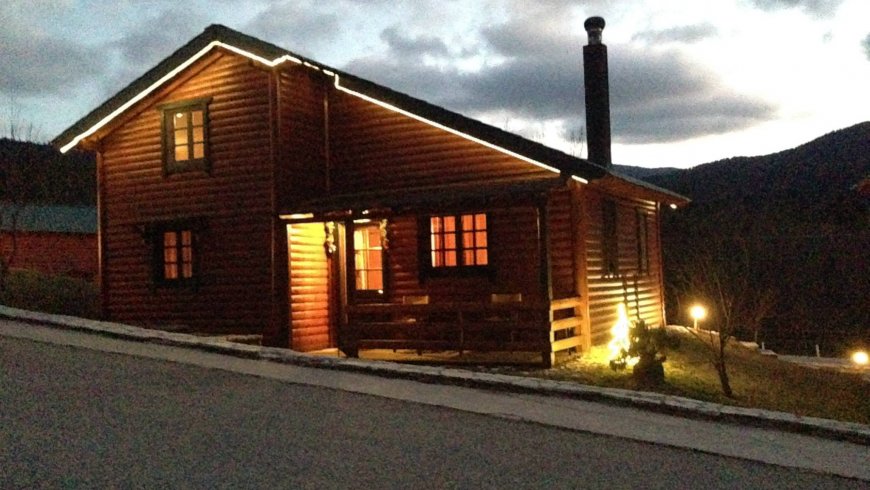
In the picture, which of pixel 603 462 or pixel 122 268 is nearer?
pixel 603 462

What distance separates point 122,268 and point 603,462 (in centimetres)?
1360

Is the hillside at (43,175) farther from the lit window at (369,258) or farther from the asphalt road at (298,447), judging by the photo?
the asphalt road at (298,447)

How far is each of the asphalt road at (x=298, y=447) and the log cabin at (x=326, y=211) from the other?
4965mm

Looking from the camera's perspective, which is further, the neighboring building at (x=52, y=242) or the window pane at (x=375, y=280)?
the neighboring building at (x=52, y=242)

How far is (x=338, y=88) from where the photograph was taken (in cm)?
1694

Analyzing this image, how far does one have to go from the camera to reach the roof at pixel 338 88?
13859 millimetres

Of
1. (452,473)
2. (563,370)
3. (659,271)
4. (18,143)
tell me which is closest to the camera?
(452,473)

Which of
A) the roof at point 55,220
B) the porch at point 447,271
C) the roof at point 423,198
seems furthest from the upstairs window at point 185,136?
the roof at point 55,220

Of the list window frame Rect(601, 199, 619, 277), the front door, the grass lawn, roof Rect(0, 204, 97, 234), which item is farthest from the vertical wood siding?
roof Rect(0, 204, 97, 234)

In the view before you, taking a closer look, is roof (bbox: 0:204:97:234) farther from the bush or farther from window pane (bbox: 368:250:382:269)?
window pane (bbox: 368:250:382:269)

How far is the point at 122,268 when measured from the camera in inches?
703

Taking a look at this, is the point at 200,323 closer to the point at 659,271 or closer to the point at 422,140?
the point at 422,140

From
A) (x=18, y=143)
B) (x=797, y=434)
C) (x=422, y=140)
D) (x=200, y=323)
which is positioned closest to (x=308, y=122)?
(x=422, y=140)

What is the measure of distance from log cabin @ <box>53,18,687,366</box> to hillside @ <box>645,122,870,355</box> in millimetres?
4604
